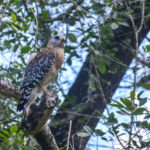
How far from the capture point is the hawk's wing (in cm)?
459

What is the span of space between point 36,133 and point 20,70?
1.11 meters

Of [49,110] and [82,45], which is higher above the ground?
[82,45]

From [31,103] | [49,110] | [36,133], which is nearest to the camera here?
[49,110]

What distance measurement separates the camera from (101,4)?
482 cm

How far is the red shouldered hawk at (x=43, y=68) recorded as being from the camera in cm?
465

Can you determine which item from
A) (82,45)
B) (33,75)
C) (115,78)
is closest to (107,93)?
(115,78)

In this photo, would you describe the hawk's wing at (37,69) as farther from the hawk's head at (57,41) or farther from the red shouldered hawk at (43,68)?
the hawk's head at (57,41)

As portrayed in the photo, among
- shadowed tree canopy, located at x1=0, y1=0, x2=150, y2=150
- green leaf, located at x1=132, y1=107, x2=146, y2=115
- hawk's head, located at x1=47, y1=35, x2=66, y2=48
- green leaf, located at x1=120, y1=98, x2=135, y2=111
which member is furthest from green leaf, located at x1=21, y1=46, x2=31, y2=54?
green leaf, located at x1=132, y1=107, x2=146, y2=115

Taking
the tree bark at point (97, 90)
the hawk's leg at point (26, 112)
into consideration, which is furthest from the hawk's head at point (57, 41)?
the hawk's leg at point (26, 112)

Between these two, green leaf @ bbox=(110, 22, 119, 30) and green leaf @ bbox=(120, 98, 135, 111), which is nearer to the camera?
green leaf @ bbox=(120, 98, 135, 111)

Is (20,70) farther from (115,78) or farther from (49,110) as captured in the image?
(115,78)

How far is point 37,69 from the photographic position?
16.5 ft

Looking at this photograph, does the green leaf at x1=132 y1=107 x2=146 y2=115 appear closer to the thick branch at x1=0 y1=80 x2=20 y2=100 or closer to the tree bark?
the thick branch at x1=0 y1=80 x2=20 y2=100

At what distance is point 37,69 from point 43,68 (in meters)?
0.12
